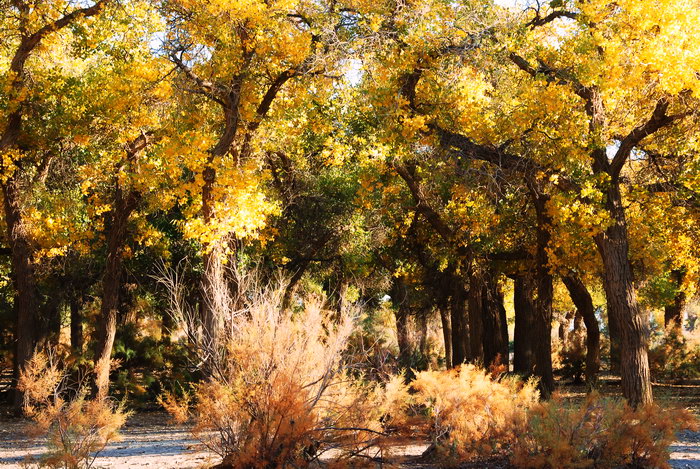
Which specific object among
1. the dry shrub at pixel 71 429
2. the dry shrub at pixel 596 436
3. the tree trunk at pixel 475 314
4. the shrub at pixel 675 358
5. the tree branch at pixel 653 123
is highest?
the tree branch at pixel 653 123

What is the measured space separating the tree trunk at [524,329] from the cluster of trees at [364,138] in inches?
3.7

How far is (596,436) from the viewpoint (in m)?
8.81

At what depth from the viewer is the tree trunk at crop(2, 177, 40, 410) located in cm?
1644

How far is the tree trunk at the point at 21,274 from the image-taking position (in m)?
16.4

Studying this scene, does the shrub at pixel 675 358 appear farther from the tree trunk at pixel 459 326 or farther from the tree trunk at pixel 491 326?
the tree trunk at pixel 459 326

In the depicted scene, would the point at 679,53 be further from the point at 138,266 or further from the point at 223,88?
the point at 138,266

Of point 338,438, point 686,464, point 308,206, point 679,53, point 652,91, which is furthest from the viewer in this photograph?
point 308,206

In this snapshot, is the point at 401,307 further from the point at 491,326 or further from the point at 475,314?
the point at 475,314

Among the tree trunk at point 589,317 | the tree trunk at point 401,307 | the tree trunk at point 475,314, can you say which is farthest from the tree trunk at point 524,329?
the tree trunk at point 401,307

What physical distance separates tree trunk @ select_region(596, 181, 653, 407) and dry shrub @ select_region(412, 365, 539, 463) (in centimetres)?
342

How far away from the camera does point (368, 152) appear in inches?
515

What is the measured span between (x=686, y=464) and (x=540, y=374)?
620 cm

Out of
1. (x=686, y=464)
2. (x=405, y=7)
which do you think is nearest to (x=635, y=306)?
(x=686, y=464)

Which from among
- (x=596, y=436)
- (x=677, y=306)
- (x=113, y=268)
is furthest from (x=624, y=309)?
(x=677, y=306)
